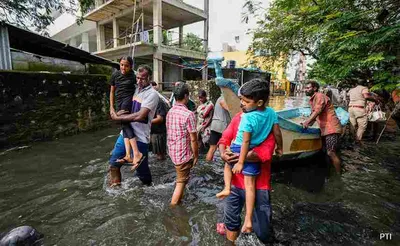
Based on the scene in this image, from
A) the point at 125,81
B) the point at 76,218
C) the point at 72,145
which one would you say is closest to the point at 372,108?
the point at 125,81

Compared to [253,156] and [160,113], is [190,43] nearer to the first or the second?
[160,113]

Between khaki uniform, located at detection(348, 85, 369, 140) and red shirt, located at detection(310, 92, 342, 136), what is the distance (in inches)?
110

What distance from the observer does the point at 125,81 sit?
3311 mm

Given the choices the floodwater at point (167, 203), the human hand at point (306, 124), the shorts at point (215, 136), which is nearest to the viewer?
the floodwater at point (167, 203)

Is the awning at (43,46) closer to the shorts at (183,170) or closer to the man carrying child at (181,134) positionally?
the man carrying child at (181,134)

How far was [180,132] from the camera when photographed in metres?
3.12

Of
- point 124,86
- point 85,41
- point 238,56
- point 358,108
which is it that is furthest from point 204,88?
point 238,56

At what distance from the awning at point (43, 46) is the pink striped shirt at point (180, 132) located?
6.45 m

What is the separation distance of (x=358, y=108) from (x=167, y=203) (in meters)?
6.43

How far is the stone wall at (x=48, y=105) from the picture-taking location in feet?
19.1

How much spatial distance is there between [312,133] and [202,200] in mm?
2979

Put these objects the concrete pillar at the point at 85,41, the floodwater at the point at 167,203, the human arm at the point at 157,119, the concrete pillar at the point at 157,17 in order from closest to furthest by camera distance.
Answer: the floodwater at the point at 167,203 < the human arm at the point at 157,119 < the concrete pillar at the point at 157,17 < the concrete pillar at the point at 85,41

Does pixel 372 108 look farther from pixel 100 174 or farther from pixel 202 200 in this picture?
pixel 100 174

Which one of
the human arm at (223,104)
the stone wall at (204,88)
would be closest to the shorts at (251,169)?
the human arm at (223,104)
